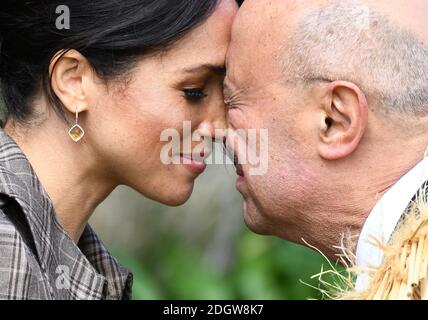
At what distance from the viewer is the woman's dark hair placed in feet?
11.3

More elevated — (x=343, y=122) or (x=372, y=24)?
(x=372, y=24)

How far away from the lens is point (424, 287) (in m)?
2.68

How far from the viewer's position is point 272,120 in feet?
11.5

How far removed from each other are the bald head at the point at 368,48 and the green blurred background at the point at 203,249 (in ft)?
11.5

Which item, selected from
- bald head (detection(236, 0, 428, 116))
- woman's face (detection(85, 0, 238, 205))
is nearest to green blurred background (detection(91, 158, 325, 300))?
woman's face (detection(85, 0, 238, 205))

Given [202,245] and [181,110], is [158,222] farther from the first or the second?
[181,110]

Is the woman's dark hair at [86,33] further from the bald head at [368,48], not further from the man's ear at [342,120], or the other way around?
the man's ear at [342,120]

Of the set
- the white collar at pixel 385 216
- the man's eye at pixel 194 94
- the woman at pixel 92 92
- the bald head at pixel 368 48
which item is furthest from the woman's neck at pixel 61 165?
the white collar at pixel 385 216

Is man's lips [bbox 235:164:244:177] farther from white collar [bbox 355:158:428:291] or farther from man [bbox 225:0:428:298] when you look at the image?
white collar [bbox 355:158:428:291]

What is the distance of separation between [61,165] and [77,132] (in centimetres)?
13

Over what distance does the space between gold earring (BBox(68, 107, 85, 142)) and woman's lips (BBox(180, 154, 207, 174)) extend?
1.33 ft

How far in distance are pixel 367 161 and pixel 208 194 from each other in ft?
14.1
